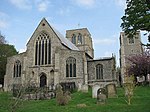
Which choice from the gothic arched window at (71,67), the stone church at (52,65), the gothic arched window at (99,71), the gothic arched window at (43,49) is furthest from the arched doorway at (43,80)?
the gothic arched window at (99,71)

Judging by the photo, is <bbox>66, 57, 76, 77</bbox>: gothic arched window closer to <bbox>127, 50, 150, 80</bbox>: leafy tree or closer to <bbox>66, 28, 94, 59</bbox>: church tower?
<bbox>127, 50, 150, 80</bbox>: leafy tree

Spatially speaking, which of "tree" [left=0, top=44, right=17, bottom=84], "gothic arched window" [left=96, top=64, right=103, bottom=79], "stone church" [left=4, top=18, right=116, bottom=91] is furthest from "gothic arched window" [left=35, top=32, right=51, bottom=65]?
"tree" [left=0, top=44, right=17, bottom=84]

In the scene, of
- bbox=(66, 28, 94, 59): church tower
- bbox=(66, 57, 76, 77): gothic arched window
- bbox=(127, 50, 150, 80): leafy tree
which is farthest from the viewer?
bbox=(66, 28, 94, 59): church tower

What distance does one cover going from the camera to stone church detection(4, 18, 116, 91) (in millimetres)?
38062

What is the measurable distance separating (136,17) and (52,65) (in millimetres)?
23916

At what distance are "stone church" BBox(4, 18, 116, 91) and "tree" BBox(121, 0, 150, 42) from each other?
20056 millimetres

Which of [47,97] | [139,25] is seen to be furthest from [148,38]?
[47,97]

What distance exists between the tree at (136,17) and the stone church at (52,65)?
65.8 feet

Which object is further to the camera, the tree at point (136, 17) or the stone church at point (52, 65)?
the stone church at point (52, 65)

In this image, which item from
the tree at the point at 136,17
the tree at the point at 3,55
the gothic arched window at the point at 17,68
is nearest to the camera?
the tree at the point at 136,17

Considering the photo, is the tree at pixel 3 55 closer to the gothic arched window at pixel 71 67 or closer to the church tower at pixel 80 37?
the gothic arched window at pixel 71 67

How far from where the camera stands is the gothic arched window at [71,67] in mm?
38241

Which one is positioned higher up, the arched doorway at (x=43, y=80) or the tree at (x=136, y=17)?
the tree at (x=136, y=17)

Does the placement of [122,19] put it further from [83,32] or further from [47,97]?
[83,32]
